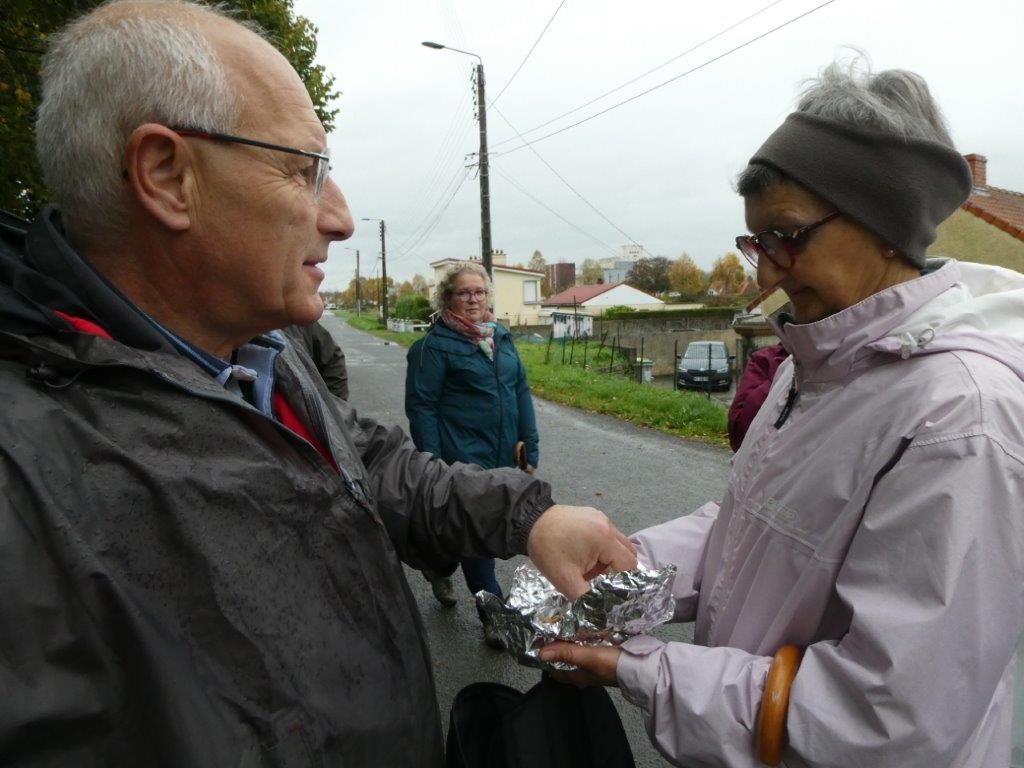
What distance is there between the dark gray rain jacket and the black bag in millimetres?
270

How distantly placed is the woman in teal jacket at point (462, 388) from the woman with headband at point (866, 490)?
259 centimetres

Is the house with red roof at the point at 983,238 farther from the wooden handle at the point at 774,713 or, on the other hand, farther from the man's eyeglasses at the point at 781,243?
the wooden handle at the point at 774,713

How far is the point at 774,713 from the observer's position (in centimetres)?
114

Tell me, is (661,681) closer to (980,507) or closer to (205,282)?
(980,507)

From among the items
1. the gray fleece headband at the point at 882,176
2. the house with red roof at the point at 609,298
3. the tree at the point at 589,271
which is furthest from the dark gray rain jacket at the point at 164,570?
the tree at the point at 589,271

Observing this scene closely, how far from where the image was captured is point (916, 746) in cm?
104

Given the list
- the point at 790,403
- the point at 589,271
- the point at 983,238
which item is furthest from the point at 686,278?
the point at 790,403

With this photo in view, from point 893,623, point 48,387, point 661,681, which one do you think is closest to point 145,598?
point 48,387

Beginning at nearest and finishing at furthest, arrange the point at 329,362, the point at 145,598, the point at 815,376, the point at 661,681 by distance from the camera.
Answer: the point at 145,598, the point at 661,681, the point at 815,376, the point at 329,362

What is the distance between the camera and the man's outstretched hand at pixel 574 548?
1440 mm

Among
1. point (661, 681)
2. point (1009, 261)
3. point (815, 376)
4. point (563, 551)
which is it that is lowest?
point (661, 681)

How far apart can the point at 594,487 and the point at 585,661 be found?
17.0ft

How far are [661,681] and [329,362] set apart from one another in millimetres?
3760

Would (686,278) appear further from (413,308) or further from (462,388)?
(462,388)
